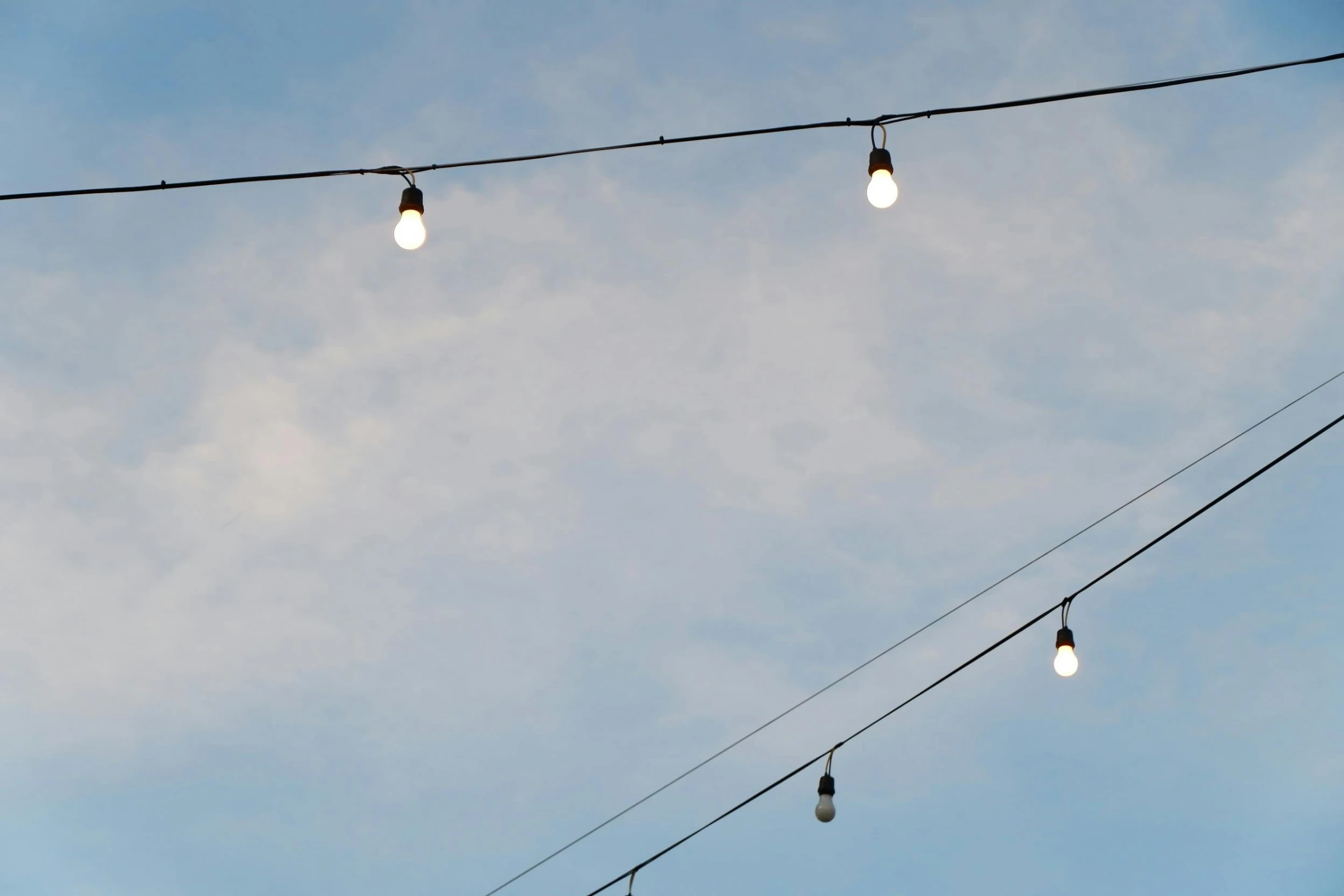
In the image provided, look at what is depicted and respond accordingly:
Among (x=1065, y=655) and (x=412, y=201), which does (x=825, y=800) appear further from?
(x=412, y=201)

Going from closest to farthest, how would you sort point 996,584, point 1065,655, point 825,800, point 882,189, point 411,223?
1. point 882,189
2. point 411,223
3. point 1065,655
4. point 825,800
5. point 996,584

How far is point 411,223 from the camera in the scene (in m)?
7.44

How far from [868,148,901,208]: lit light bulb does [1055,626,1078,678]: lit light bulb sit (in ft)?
9.22

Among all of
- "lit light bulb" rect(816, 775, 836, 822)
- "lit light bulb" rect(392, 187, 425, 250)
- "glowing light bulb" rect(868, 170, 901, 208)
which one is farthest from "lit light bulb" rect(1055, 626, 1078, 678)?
"lit light bulb" rect(392, 187, 425, 250)

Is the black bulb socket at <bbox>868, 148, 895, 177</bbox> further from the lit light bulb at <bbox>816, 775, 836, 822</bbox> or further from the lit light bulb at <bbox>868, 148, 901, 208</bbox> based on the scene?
the lit light bulb at <bbox>816, 775, 836, 822</bbox>

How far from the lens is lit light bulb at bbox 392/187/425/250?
7.43m

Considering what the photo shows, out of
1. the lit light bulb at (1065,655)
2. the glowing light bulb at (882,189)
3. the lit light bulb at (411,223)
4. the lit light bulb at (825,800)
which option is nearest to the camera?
the glowing light bulb at (882,189)

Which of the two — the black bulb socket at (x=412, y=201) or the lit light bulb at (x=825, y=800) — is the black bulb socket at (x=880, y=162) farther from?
the lit light bulb at (x=825, y=800)

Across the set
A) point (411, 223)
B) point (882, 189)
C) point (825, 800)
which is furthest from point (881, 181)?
point (825, 800)

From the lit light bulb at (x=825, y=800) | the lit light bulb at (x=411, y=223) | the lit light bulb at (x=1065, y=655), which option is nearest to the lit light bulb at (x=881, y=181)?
the lit light bulb at (x=411, y=223)

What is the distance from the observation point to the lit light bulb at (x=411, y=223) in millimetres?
7430

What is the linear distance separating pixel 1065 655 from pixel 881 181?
3.09 meters

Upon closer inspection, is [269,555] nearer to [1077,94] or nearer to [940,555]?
[940,555]

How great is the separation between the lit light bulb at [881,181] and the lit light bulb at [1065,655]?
2809 millimetres
